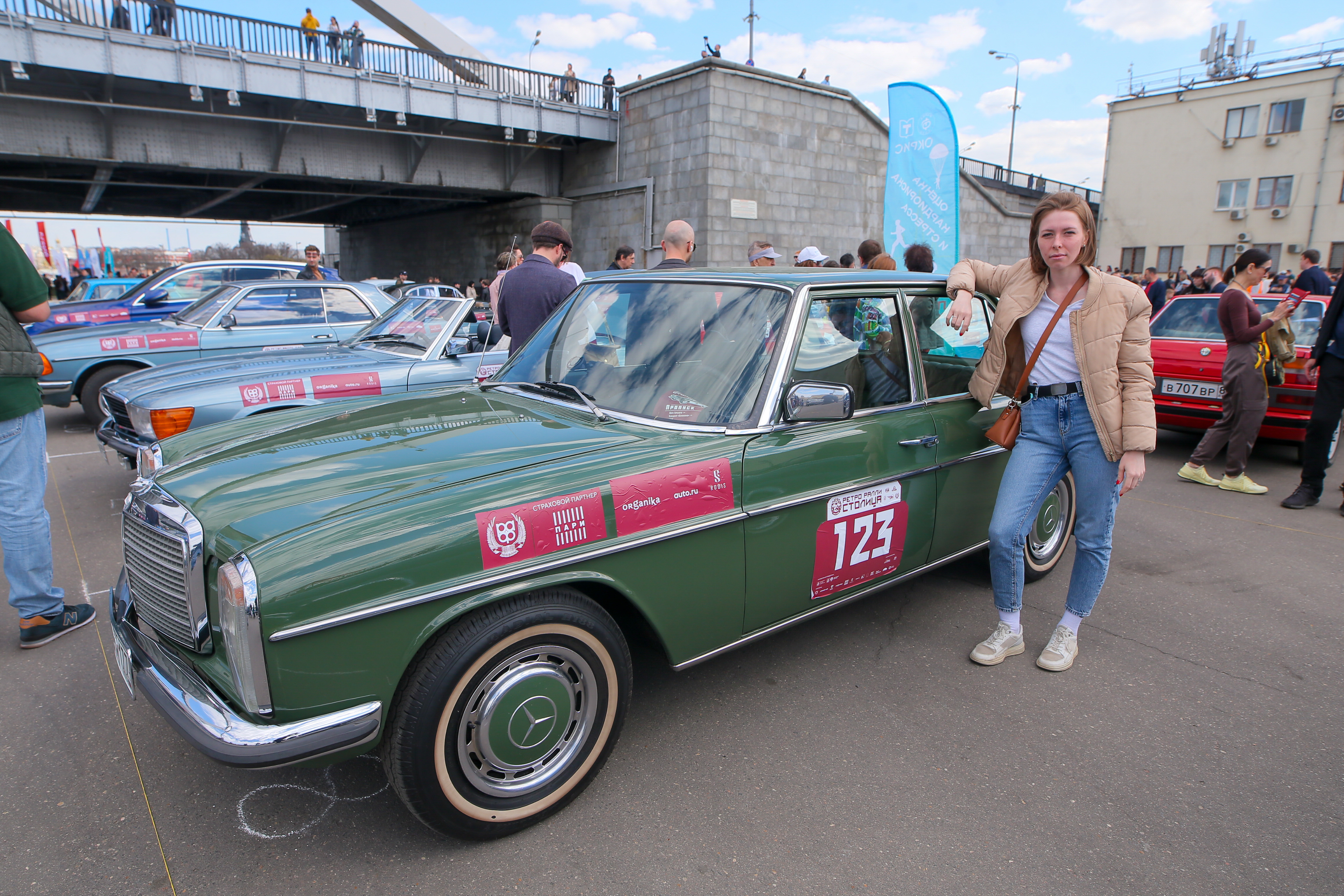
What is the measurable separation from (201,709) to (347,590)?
53 cm

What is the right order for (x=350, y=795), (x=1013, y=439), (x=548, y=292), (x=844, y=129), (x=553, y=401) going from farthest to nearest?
(x=844, y=129), (x=548, y=292), (x=1013, y=439), (x=553, y=401), (x=350, y=795)

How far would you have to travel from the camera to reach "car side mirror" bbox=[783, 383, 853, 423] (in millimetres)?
2629

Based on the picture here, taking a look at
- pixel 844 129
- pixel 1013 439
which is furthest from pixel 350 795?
pixel 844 129

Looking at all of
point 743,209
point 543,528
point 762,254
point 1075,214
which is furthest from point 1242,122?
point 543,528

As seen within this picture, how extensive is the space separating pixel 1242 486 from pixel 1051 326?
4.66m

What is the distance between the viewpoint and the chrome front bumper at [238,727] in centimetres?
184

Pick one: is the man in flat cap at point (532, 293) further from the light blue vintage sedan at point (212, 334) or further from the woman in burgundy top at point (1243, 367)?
the woman in burgundy top at point (1243, 367)

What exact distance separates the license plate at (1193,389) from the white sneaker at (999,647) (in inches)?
200

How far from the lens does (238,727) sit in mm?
1878

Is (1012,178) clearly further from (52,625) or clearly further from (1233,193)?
(52,625)

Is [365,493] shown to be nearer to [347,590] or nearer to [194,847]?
[347,590]

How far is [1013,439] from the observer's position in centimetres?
339

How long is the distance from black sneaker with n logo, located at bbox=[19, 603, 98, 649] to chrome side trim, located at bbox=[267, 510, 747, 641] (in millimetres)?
2713

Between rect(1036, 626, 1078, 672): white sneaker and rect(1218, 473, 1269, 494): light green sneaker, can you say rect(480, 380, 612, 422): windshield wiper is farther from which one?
rect(1218, 473, 1269, 494): light green sneaker
